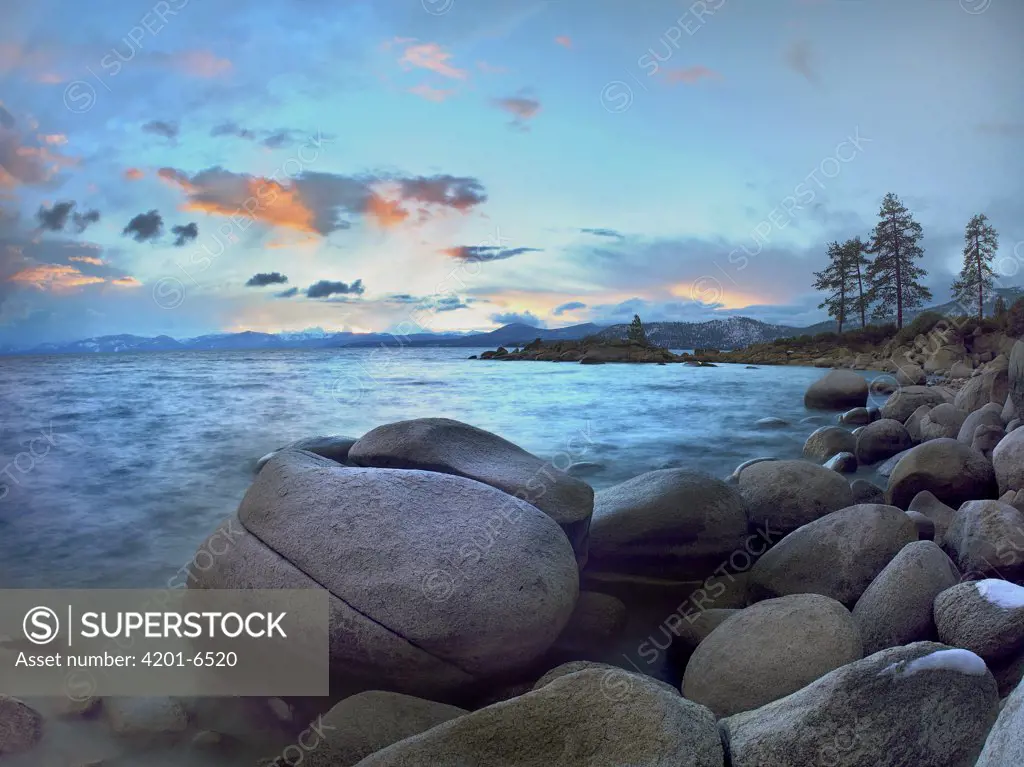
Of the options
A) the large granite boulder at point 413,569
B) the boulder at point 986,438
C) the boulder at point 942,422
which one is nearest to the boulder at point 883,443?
the boulder at point 942,422

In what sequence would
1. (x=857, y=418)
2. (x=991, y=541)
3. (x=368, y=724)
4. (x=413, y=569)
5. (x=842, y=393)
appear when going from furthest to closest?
1. (x=842, y=393)
2. (x=857, y=418)
3. (x=991, y=541)
4. (x=413, y=569)
5. (x=368, y=724)

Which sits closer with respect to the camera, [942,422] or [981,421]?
[981,421]

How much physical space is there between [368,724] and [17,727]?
204 centimetres

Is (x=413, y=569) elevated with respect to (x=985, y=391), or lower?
lower

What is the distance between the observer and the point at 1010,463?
6277 millimetres

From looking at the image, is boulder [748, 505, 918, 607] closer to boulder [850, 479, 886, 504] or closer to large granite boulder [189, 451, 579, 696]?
large granite boulder [189, 451, 579, 696]

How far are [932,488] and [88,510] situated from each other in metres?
9.44

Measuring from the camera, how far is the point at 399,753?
2.49m

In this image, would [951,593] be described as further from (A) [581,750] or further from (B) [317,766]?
(B) [317,766]

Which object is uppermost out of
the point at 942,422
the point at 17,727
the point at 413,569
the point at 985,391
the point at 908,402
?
the point at 985,391

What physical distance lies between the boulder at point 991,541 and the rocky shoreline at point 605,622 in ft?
0.05

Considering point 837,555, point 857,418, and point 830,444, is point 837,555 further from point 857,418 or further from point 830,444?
point 857,418

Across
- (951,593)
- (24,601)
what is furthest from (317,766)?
(24,601)

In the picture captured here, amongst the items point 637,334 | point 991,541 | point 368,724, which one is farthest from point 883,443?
point 637,334
